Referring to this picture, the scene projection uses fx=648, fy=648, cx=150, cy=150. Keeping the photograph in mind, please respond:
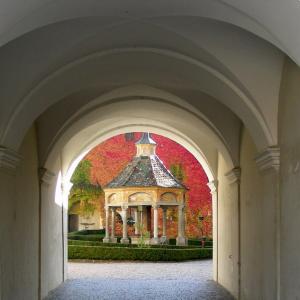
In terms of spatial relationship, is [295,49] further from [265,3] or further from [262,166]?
[262,166]

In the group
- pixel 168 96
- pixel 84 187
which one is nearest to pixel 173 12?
pixel 168 96

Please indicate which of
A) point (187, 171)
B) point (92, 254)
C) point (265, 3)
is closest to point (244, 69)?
point (265, 3)

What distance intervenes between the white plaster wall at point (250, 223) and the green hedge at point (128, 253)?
13121 mm

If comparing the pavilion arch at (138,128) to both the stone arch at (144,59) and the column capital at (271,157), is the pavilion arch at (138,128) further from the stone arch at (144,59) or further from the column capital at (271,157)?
the column capital at (271,157)

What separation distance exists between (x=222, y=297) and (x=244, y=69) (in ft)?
20.9

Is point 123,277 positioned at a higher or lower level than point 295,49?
→ lower

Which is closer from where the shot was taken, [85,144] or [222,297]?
[222,297]

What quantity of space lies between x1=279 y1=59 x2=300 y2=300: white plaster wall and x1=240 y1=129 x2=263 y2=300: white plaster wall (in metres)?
1.99

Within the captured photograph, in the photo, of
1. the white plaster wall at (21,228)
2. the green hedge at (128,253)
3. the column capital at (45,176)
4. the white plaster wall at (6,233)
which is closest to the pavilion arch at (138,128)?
the column capital at (45,176)

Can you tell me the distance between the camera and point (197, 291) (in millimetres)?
15062

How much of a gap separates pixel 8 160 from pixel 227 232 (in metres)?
7.12

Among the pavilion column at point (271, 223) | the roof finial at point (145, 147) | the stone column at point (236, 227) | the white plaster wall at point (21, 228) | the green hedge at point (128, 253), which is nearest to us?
the pavilion column at point (271, 223)

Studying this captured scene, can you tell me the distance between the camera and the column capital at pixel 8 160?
9.32 m

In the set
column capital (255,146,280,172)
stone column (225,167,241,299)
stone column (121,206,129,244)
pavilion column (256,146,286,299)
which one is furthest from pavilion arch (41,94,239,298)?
stone column (121,206,129,244)
